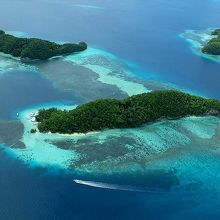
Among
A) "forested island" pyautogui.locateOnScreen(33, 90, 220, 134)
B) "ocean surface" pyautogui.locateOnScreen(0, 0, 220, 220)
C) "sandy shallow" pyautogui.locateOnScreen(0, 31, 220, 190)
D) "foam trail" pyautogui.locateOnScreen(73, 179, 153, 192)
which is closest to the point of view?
"ocean surface" pyautogui.locateOnScreen(0, 0, 220, 220)

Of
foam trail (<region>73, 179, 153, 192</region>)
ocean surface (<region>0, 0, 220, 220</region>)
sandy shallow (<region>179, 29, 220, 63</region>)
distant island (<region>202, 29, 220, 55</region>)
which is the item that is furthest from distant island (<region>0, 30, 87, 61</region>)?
foam trail (<region>73, 179, 153, 192</region>)

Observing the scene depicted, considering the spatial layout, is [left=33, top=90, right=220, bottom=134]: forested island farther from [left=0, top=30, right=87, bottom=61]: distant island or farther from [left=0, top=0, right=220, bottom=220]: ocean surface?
[left=0, top=30, right=87, bottom=61]: distant island

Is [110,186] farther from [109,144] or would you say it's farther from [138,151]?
[109,144]

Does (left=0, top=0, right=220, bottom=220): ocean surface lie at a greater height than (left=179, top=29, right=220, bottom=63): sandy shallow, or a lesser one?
lesser

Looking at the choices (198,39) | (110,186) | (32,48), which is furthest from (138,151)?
(198,39)

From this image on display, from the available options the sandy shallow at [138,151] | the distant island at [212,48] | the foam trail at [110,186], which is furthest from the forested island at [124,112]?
the distant island at [212,48]

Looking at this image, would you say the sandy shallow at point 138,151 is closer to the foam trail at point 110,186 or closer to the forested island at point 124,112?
the forested island at point 124,112
